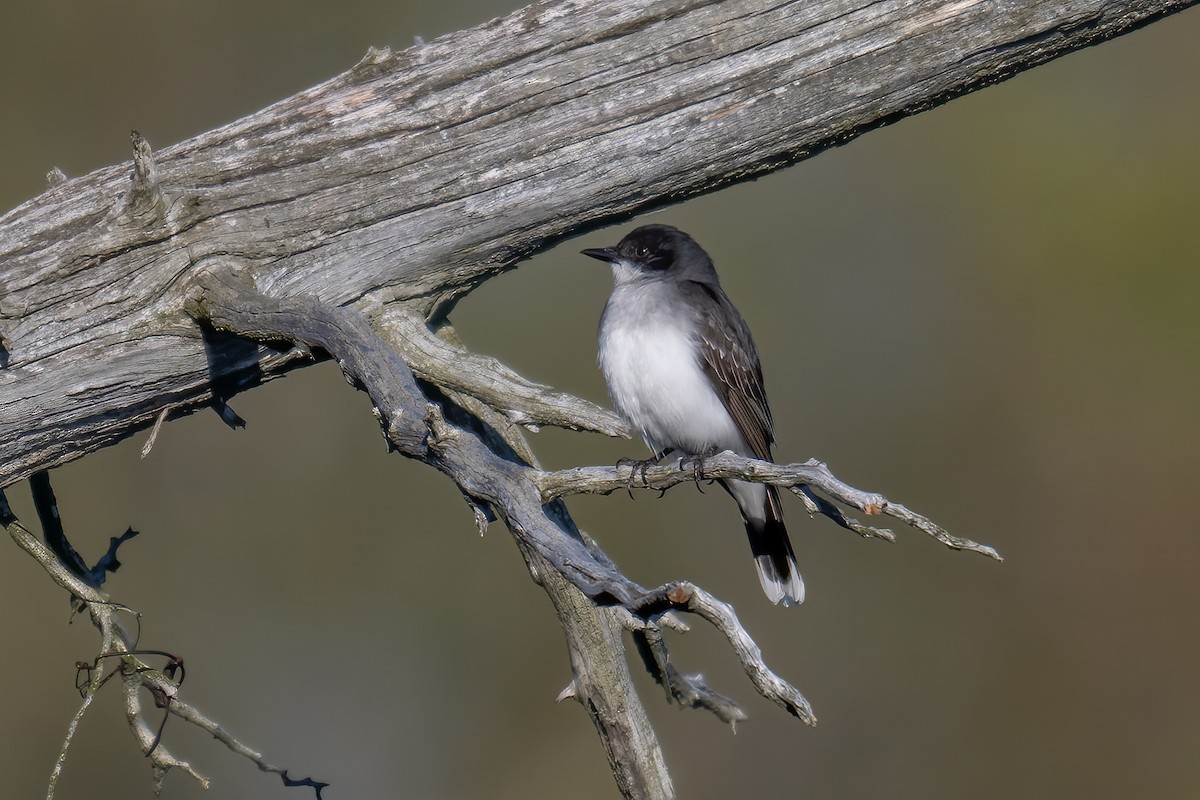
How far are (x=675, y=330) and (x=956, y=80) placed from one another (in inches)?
71.6

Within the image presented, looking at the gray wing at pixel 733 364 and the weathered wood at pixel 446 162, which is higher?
the weathered wood at pixel 446 162

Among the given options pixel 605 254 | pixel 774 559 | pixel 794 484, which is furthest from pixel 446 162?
pixel 774 559

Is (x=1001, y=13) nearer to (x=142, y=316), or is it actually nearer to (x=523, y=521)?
(x=523, y=521)

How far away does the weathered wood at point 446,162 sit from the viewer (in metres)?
2.68

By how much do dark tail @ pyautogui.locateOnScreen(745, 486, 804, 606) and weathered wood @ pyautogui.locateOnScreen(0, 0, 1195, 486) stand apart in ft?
7.50

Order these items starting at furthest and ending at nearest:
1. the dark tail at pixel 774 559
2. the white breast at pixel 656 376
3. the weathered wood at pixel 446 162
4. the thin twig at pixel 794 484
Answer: the dark tail at pixel 774 559, the white breast at pixel 656 376, the weathered wood at pixel 446 162, the thin twig at pixel 794 484

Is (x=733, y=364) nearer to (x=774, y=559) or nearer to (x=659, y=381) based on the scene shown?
(x=659, y=381)

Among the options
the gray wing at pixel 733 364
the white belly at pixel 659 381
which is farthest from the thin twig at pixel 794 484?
the gray wing at pixel 733 364

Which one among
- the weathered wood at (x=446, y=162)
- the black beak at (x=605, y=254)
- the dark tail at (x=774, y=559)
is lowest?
the dark tail at (x=774, y=559)

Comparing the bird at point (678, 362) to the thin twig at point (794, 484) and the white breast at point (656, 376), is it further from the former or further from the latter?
the thin twig at point (794, 484)

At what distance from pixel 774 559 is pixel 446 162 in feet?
8.77

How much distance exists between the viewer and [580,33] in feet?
8.96

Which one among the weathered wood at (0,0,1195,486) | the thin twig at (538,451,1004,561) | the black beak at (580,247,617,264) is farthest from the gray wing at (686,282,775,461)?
the thin twig at (538,451,1004,561)

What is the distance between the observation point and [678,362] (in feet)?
14.3
